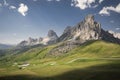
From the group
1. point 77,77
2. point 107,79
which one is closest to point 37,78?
point 77,77

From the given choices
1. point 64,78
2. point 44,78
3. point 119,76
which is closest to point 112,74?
point 119,76

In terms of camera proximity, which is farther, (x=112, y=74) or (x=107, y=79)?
(x=112, y=74)

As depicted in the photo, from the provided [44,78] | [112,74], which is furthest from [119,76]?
[44,78]

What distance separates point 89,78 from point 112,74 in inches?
540

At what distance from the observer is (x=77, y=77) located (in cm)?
10794

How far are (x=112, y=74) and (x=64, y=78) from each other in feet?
81.8

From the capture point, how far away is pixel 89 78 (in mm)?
102125

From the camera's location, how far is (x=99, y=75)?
10706 centimetres

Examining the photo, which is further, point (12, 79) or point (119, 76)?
point (12, 79)

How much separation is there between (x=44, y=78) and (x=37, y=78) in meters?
3.91

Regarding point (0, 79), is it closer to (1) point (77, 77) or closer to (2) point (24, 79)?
(2) point (24, 79)

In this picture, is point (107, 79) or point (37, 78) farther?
point (37, 78)

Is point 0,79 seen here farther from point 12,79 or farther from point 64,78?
point 64,78

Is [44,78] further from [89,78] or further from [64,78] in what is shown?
[89,78]
